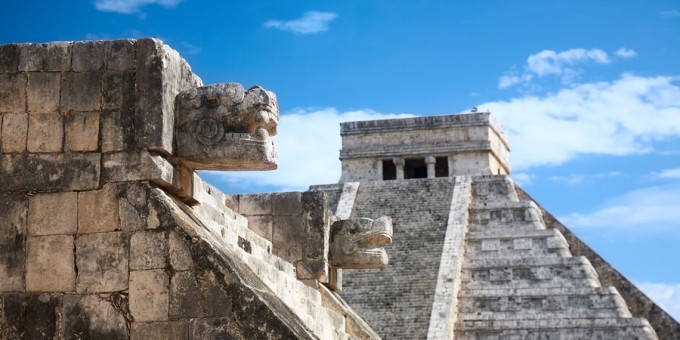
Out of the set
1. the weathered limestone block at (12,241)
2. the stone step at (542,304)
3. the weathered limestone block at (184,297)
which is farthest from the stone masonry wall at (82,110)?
the stone step at (542,304)

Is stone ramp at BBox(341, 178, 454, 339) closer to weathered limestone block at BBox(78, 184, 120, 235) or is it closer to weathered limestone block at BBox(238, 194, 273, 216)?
weathered limestone block at BBox(238, 194, 273, 216)

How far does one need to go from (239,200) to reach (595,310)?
16.7 meters

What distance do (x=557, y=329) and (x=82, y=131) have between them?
19796 mm

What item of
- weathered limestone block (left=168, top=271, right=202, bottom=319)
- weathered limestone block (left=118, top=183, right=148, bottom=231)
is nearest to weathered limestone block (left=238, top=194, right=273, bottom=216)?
weathered limestone block (left=118, top=183, right=148, bottom=231)

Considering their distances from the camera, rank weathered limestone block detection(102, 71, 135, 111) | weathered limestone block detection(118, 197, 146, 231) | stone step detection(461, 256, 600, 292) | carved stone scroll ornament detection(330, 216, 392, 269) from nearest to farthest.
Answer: weathered limestone block detection(118, 197, 146, 231), weathered limestone block detection(102, 71, 135, 111), carved stone scroll ornament detection(330, 216, 392, 269), stone step detection(461, 256, 600, 292)

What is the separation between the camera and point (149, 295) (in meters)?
7.79

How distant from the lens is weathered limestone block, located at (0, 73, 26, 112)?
8.30m

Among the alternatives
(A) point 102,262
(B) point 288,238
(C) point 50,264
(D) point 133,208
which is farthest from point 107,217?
(B) point 288,238

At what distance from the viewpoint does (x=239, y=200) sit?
12.0 meters

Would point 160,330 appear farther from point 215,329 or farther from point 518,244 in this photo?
point 518,244

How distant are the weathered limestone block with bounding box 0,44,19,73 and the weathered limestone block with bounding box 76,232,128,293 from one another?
1.29 m

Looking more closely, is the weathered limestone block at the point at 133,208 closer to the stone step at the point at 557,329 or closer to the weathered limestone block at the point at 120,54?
the weathered limestone block at the point at 120,54

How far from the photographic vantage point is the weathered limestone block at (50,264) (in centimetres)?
795

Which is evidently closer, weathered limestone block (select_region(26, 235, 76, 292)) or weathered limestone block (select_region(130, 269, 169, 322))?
weathered limestone block (select_region(130, 269, 169, 322))
